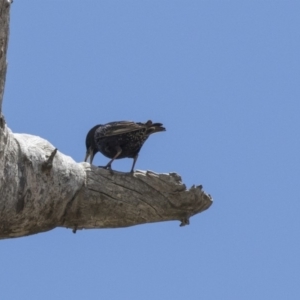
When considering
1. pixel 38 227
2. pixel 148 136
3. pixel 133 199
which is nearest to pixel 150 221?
pixel 133 199

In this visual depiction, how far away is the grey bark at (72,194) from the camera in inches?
331

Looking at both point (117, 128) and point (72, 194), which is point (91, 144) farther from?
point (72, 194)

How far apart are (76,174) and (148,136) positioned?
2.29 m

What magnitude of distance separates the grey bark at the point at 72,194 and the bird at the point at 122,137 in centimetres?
170

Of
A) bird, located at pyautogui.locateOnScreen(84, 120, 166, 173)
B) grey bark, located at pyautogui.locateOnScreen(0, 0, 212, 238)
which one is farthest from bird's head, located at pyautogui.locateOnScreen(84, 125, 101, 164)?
grey bark, located at pyautogui.locateOnScreen(0, 0, 212, 238)

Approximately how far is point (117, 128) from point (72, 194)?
223cm

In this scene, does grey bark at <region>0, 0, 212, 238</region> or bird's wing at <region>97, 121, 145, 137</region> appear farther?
bird's wing at <region>97, 121, 145, 137</region>

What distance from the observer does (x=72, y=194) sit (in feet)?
29.5

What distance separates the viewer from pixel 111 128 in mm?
11180

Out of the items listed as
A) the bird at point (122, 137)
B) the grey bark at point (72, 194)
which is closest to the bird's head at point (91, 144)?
the bird at point (122, 137)

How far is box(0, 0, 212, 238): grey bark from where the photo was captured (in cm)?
841

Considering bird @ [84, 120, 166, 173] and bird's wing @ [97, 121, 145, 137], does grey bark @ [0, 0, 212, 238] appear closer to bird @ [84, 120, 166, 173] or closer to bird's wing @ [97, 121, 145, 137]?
bird @ [84, 120, 166, 173]

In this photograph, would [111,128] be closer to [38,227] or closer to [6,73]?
[38,227]

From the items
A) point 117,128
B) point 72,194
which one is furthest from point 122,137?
point 72,194
